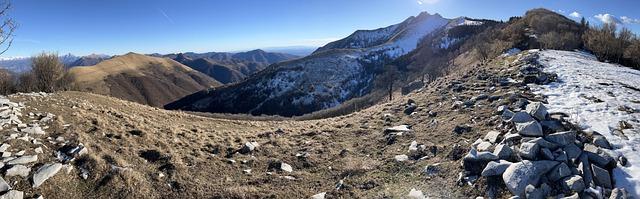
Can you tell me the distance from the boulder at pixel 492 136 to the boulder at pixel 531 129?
0.85 metres

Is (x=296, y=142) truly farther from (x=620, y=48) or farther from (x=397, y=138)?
(x=620, y=48)

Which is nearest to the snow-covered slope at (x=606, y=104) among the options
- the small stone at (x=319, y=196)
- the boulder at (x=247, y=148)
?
the small stone at (x=319, y=196)

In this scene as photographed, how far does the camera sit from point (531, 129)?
570 inches

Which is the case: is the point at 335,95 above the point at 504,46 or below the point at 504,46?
below

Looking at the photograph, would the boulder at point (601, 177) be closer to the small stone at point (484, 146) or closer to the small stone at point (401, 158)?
the small stone at point (484, 146)

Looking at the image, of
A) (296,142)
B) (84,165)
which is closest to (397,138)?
(296,142)

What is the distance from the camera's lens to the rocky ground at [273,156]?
42.0 ft

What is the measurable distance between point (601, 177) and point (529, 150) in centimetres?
211

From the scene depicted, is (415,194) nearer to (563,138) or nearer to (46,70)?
(563,138)

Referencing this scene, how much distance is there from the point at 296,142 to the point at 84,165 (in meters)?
10.8

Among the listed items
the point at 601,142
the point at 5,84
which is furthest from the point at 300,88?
the point at 601,142

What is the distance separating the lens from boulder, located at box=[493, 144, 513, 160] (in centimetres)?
1320

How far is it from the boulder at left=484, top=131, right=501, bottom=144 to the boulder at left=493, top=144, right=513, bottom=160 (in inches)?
55.8

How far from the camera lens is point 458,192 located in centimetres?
1261
